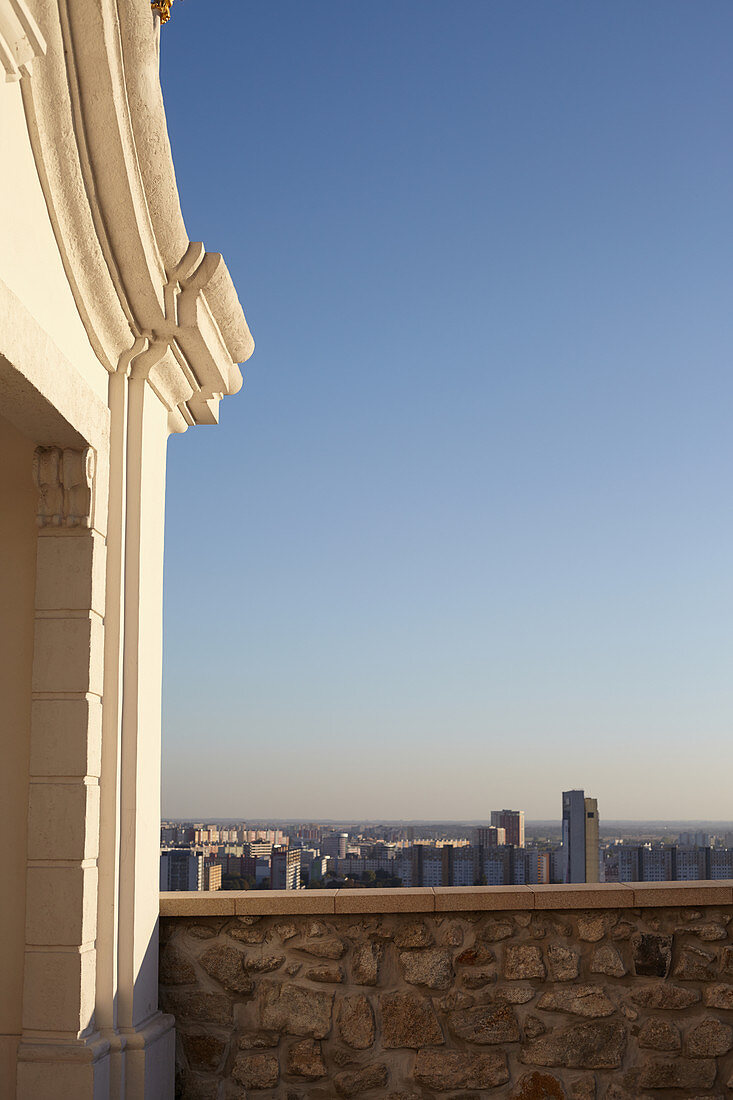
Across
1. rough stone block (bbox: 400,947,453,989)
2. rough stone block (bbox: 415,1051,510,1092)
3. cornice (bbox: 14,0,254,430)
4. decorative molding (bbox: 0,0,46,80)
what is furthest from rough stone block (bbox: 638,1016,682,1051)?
decorative molding (bbox: 0,0,46,80)

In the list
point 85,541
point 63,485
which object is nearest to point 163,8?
point 63,485

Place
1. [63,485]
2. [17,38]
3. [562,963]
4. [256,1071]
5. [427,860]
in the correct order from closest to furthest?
[17,38] → [63,485] → [256,1071] → [562,963] → [427,860]

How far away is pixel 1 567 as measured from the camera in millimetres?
3449

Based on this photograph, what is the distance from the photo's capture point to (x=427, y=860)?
740 cm

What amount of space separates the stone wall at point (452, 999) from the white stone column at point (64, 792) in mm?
682

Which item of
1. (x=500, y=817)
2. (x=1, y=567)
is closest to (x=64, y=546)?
(x=1, y=567)

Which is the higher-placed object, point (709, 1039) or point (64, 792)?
point (64, 792)

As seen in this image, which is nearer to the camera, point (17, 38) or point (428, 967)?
point (17, 38)

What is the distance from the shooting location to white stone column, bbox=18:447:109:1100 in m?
3.12

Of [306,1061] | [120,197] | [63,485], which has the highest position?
[120,197]

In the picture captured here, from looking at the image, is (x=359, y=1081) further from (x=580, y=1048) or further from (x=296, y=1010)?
(x=580, y=1048)

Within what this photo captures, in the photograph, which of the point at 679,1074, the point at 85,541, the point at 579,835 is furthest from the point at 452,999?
the point at 579,835

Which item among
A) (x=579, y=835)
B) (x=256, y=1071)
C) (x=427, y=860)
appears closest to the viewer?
(x=256, y=1071)

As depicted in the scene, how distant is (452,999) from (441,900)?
35cm
